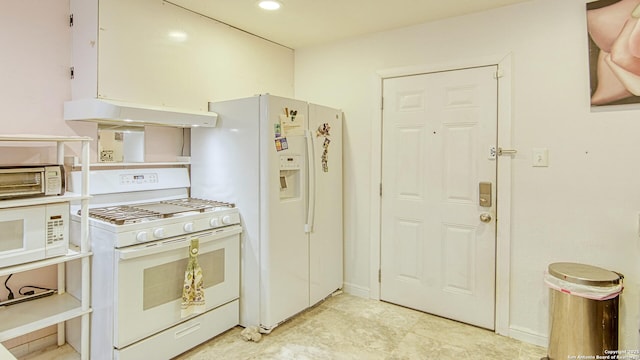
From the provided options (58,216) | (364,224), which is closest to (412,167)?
(364,224)

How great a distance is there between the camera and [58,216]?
1.94m

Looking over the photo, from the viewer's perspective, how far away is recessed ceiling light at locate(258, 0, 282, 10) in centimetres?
252

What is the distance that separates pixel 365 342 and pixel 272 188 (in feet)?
4.15

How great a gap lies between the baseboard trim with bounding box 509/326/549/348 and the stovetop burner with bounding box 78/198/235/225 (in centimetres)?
223

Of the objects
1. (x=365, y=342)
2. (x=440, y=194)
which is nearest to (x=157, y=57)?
(x=440, y=194)

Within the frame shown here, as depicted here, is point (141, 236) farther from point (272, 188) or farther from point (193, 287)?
point (272, 188)

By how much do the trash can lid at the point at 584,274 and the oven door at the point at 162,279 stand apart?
6.91 feet

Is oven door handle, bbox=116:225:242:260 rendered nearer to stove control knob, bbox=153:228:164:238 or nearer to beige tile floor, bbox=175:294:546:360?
stove control knob, bbox=153:228:164:238

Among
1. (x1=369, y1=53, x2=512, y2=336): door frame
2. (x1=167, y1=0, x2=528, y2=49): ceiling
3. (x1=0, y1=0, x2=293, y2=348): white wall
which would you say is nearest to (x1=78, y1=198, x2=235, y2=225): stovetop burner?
(x1=0, y1=0, x2=293, y2=348): white wall

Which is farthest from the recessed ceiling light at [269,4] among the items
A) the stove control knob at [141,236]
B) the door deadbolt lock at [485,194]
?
the door deadbolt lock at [485,194]

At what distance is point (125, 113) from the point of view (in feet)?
7.02

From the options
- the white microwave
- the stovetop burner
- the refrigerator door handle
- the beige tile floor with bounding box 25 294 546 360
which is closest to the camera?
the white microwave

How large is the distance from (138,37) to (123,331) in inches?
70.7

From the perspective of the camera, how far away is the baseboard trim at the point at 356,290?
331 centimetres
